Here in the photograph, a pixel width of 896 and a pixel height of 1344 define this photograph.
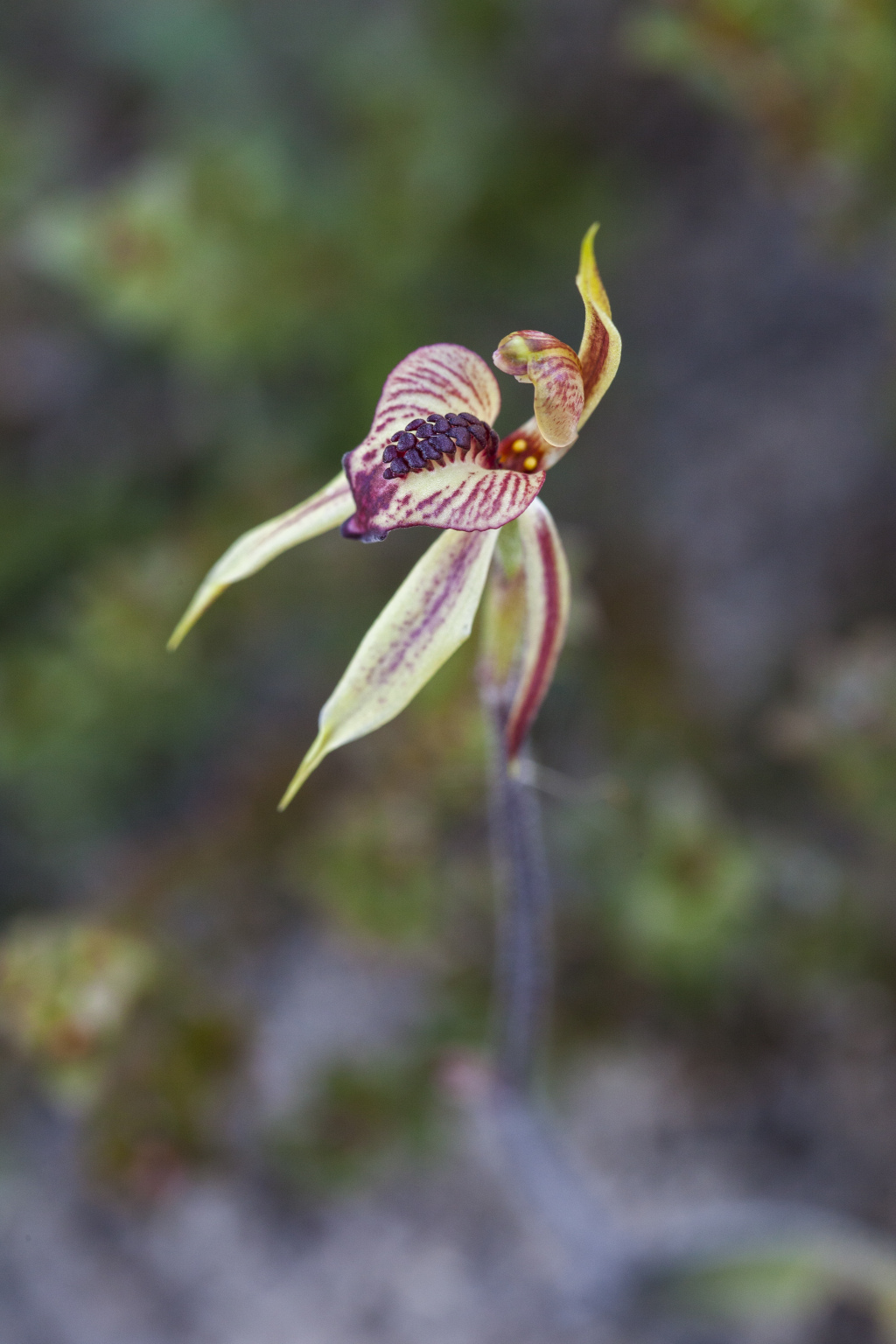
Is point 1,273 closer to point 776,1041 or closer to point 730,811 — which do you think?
point 730,811

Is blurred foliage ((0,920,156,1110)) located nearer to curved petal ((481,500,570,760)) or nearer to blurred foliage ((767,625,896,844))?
curved petal ((481,500,570,760))

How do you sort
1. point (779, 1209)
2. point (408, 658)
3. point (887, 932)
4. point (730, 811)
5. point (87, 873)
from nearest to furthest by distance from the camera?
point (408, 658)
point (779, 1209)
point (887, 932)
point (730, 811)
point (87, 873)

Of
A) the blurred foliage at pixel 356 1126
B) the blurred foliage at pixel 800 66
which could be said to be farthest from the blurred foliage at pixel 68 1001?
the blurred foliage at pixel 800 66

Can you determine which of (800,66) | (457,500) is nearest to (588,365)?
(457,500)

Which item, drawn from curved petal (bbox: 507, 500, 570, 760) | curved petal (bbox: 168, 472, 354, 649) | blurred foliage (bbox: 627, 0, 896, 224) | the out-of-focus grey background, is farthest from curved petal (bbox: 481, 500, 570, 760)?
blurred foliage (bbox: 627, 0, 896, 224)

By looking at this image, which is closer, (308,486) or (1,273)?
(308,486)

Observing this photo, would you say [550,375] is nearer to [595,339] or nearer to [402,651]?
[595,339]

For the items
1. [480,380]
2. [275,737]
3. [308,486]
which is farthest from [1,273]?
[480,380]
